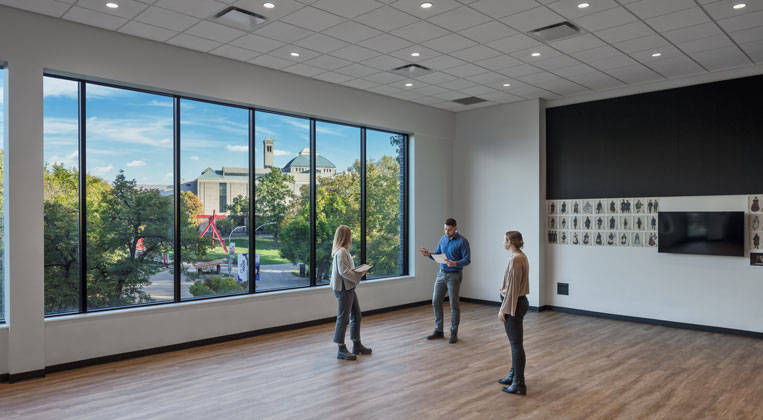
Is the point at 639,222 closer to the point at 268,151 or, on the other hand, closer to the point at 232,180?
the point at 268,151

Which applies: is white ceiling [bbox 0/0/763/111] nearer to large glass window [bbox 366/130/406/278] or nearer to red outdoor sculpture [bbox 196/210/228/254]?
large glass window [bbox 366/130/406/278]

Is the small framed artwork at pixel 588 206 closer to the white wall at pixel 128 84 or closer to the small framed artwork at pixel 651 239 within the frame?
the small framed artwork at pixel 651 239

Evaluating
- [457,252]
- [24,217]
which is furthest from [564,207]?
[24,217]

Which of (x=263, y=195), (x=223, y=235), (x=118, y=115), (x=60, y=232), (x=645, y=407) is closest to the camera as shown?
(x=645, y=407)

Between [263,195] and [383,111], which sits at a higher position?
[383,111]

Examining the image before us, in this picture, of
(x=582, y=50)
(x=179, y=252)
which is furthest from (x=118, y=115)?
(x=582, y=50)

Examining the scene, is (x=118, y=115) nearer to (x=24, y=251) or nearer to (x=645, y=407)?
(x=24, y=251)

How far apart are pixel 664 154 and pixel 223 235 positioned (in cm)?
656

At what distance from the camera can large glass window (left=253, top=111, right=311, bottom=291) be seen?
7.19 m

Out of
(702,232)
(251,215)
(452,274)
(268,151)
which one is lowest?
(452,274)

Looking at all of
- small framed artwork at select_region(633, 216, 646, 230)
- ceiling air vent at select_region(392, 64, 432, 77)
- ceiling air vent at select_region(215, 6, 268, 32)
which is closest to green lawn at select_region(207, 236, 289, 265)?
ceiling air vent at select_region(215, 6, 268, 32)

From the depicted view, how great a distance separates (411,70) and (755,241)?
5208 millimetres

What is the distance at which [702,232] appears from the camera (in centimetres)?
712

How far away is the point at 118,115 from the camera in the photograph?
19.4ft
